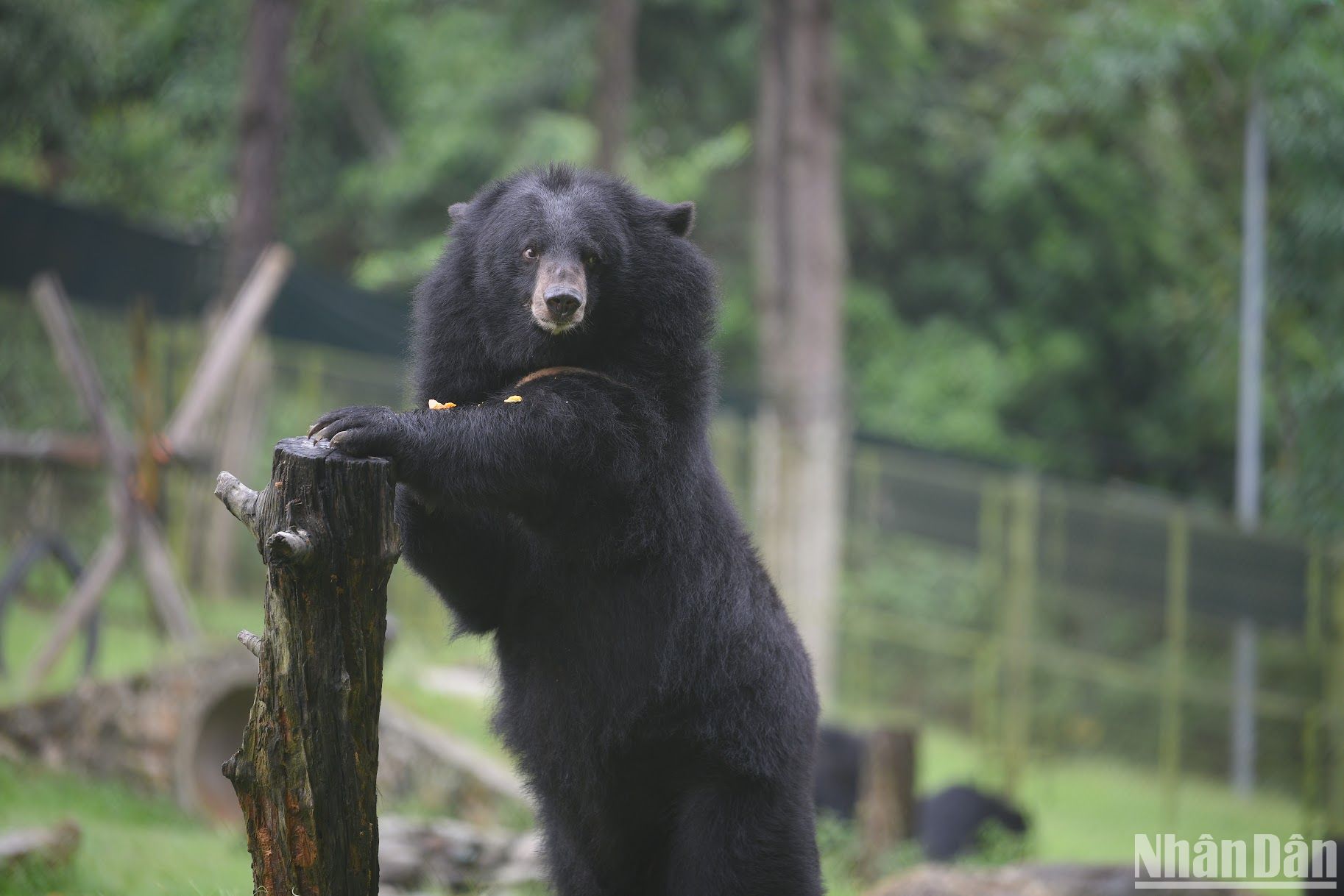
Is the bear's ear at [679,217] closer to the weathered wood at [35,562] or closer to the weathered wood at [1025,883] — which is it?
the weathered wood at [1025,883]

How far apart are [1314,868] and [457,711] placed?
513cm

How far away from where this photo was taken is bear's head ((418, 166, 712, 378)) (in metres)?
3.22

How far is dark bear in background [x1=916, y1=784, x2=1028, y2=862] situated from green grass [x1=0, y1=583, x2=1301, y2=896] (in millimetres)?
305

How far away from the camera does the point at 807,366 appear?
11.4m

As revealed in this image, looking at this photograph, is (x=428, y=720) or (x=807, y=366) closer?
(x=428, y=720)

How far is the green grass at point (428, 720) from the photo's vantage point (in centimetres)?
527

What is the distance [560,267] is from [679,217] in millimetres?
491

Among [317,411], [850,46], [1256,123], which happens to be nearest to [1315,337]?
[1256,123]

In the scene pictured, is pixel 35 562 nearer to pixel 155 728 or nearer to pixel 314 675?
pixel 155 728

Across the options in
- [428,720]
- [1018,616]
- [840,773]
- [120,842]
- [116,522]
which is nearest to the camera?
[120,842]

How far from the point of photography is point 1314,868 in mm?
6680

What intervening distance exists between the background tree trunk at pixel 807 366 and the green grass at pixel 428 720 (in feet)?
6.54

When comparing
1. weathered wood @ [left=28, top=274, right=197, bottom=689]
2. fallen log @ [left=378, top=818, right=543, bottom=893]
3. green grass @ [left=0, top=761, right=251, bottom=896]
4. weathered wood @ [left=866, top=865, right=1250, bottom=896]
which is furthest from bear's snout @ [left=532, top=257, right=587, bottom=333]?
weathered wood @ [left=28, top=274, right=197, bottom=689]

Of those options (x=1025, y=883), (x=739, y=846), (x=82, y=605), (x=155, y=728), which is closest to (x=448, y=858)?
(x=155, y=728)
